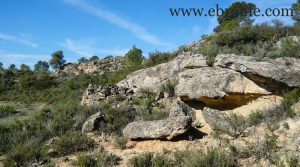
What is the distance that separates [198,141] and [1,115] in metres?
11.0

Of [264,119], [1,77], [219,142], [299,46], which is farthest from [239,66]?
[1,77]

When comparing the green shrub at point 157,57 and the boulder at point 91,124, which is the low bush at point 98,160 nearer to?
the boulder at point 91,124

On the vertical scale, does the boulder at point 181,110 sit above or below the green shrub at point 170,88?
below

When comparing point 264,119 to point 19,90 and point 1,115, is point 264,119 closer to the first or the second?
point 1,115

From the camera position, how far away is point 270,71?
9391mm

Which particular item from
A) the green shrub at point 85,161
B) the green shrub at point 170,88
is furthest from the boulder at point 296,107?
the green shrub at point 85,161

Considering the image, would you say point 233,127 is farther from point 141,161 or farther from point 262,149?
point 141,161

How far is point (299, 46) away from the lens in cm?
1209

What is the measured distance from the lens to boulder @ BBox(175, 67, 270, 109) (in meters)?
10.1

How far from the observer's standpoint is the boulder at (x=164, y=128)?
8727mm

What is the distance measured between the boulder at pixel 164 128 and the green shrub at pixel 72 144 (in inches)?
49.1

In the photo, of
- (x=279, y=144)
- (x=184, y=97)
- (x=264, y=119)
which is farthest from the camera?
(x=184, y=97)

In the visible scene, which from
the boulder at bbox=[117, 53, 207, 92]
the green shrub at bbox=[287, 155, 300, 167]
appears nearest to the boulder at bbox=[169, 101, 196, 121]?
the boulder at bbox=[117, 53, 207, 92]

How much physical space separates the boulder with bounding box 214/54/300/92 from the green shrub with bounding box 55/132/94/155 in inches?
188
